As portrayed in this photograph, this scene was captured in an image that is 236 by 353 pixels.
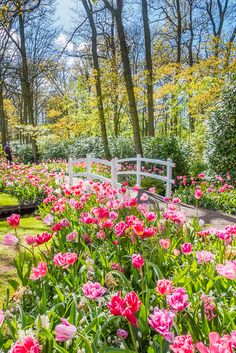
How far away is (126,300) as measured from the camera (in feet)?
3.95

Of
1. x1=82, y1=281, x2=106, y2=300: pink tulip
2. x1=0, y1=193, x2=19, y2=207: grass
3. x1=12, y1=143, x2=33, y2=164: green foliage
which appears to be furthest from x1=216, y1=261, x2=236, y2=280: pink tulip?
x1=12, y1=143, x2=33, y2=164: green foliage

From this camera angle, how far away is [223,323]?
6.01 ft

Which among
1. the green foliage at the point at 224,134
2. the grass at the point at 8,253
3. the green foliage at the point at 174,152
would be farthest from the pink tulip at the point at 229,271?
the green foliage at the point at 174,152

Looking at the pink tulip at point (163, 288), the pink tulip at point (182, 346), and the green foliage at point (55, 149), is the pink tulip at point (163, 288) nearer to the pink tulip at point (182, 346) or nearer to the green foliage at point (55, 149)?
the pink tulip at point (182, 346)

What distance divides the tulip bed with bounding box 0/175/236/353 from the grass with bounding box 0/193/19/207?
490 centimetres

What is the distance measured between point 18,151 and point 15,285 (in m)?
24.0

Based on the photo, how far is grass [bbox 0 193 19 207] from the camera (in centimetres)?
814

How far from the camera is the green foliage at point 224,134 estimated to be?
9.11m

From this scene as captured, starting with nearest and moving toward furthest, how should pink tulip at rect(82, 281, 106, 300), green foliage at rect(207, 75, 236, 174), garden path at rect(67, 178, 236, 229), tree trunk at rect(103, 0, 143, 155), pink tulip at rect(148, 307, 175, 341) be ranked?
1. pink tulip at rect(148, 307, 175, 341)
2. pink tulip at rect(82, 281, 106, 300)
3. garden path at rect(67, 178, 236, 229)
4. green foliage at rect(207, 75, 236, 174)
5. tree trunk at rect(103, 0, 143, 155)

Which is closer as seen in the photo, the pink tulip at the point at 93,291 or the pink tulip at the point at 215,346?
the pink tulip at the point at 215,346

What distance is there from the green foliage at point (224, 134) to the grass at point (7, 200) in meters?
5.66

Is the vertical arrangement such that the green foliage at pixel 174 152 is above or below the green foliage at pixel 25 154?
above

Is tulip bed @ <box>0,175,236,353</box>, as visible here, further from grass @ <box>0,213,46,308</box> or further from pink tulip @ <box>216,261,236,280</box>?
grass @ <box>0,213,46,308</box>

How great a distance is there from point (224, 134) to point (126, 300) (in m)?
8.79
